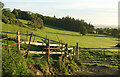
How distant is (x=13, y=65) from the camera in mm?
7379

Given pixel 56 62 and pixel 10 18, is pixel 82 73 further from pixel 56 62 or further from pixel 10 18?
pixel 10 18

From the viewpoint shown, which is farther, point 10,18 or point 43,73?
point 10,18

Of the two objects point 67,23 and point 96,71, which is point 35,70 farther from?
point 67,23

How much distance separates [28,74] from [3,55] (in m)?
1.66

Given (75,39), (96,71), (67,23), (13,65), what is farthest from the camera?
(67,23)

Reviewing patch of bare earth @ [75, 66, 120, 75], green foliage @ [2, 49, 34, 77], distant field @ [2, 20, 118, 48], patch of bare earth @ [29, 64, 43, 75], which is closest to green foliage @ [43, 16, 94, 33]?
distant field @ [2, 20, 118, 48]

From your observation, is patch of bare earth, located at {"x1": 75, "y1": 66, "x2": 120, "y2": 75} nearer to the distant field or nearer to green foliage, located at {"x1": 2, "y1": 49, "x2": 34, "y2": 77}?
green foliage, located at {"x1": 2, "y1": 49, "x2": 34, "y2": 77}

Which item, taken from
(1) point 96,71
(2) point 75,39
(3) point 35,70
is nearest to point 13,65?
(3) point 35,70

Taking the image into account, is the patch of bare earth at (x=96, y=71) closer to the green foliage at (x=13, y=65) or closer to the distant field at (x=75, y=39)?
the green foliage at (x=13, y=65)

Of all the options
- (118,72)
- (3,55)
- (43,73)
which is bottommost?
(118,72)

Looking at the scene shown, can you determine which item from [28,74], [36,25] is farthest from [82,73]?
[36,25]

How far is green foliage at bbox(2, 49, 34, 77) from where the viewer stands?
716 centimetres

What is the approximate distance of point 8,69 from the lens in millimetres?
7230

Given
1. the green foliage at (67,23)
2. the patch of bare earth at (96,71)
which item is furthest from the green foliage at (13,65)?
the green foliage at (67,23)
